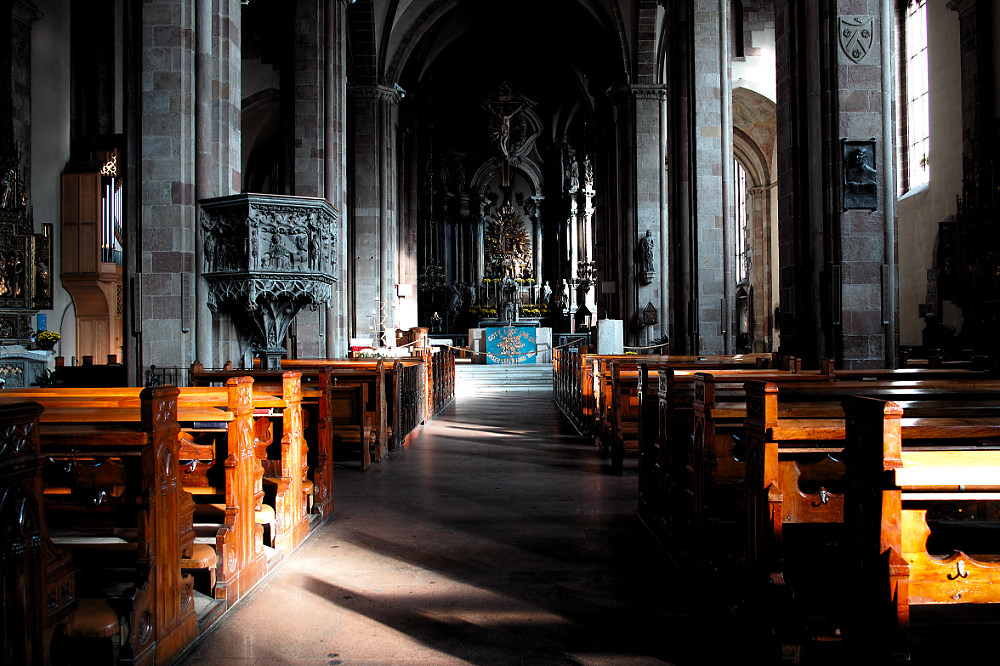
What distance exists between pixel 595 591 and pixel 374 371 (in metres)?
4.59

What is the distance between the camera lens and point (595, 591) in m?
3.60

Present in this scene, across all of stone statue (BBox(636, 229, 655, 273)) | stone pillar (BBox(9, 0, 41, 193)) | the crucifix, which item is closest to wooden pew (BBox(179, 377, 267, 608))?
stone pillar (BBox(9, 0, 41, 193))

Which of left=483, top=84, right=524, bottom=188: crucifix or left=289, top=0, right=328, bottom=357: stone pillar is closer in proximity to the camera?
left=289, top=0, right=328, bottom=357: stone pillar

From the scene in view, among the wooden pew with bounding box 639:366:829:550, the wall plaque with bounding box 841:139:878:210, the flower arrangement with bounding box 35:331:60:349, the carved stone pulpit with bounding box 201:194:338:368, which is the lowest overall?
the wooden pew with bounding box 639:366:829:550

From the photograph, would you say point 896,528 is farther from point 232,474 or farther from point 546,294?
point 546,294

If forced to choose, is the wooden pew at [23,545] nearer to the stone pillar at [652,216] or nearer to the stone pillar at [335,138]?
the stone pillar at [335,138]

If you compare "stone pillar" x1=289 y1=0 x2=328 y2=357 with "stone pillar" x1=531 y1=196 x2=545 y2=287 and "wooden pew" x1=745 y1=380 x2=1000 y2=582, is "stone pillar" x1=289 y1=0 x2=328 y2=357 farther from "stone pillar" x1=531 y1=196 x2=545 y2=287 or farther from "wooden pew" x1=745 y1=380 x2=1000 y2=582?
"stone pillar" x1=531 y1=196 x2=545 y2=287

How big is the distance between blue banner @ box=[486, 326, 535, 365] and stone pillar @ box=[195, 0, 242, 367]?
14.0 meters

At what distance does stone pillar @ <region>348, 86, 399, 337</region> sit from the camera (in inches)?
749

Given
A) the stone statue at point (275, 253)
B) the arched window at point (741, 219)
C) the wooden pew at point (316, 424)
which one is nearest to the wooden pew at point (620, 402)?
the wooden pew at point (316, 424)

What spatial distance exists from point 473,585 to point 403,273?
831 inches

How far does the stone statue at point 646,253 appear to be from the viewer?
59.3 feet

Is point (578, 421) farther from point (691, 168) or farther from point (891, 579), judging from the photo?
point (891, 579)

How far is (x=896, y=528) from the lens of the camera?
206cm
